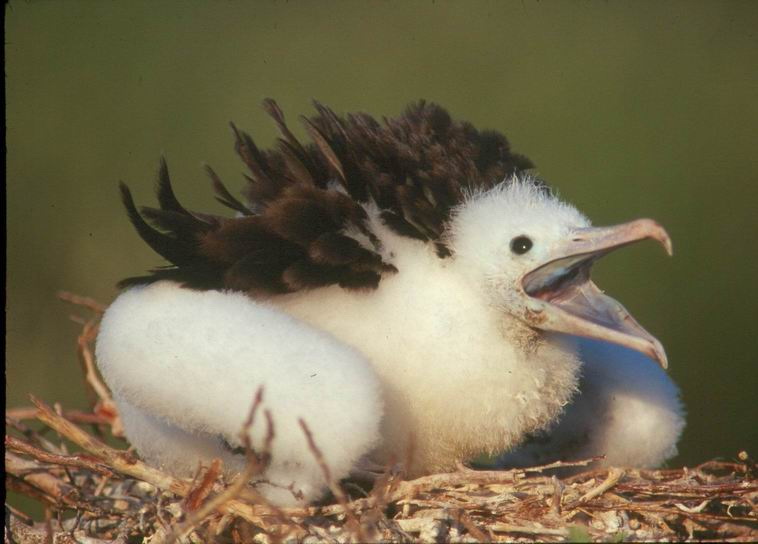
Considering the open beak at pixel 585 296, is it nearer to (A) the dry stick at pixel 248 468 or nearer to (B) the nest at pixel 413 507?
(B) the nest at pixel 413 507

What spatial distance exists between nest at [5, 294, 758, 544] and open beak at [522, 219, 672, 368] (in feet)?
1.07

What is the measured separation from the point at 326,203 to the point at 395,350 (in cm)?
41

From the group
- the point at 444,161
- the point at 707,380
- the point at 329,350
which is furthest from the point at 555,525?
the point at 707,380

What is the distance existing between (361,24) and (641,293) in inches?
94.1

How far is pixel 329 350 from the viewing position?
2561mm

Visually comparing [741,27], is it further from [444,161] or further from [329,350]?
[329,350]

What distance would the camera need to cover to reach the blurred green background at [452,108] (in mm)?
6629

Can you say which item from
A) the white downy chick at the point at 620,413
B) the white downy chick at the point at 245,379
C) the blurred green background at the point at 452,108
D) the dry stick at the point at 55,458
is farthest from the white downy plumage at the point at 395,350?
the blurred green background at the point at 452,108

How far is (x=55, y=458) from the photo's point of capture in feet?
9.50

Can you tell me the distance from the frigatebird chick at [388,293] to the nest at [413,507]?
0.09m

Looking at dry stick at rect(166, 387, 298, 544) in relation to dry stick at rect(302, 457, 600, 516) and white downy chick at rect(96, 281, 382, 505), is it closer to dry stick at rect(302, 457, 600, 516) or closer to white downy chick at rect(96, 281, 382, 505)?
white downy chick at rect(96, 281, 382, 505)

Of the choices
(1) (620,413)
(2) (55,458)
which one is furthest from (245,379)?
(1) (620,413)

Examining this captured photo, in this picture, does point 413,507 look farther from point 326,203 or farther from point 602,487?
point 326,203

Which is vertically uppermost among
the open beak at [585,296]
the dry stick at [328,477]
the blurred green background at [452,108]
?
the blurred green background at [452,108]
